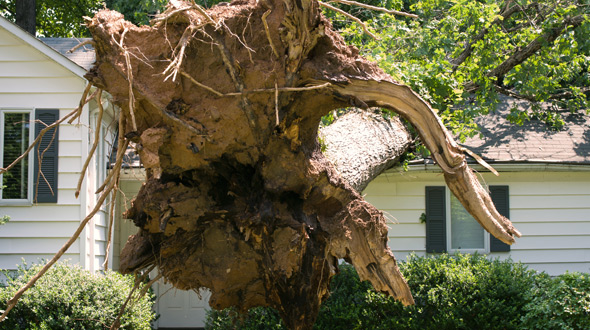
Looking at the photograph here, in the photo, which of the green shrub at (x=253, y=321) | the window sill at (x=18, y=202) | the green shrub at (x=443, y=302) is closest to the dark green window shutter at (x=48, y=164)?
the window sill at (x=18, y=202)

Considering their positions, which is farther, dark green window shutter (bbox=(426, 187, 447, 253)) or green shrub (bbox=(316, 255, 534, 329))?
dark green window shutter (bbox=(426, 187, 447, 253))

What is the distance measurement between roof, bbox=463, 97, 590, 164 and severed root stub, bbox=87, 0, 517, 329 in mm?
6561

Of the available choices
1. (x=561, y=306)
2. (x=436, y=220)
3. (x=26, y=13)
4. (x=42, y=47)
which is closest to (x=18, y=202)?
(x=42, y=47)

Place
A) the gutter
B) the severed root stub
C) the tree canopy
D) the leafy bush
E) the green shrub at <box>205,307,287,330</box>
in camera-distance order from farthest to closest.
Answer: the gutter
the tree canopy
the green shrub at <box>205,307,287,330</box>
the leafy bush
the severed root stub

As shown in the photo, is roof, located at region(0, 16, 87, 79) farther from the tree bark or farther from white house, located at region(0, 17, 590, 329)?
the tree bark

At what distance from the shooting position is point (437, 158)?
134 inches

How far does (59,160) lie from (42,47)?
1.65m

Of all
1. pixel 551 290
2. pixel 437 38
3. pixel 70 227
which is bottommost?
pixel 551 290

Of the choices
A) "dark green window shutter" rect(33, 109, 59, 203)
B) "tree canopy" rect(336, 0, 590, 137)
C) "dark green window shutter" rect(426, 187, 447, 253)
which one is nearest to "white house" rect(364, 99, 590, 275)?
"dark green window shutter" rect(426, 187, 447, 253)

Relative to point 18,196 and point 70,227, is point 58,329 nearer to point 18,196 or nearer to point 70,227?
point 70,227

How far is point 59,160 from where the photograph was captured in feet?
26.9

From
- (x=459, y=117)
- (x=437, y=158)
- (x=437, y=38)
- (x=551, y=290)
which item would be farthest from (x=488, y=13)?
(x=437, y=158)

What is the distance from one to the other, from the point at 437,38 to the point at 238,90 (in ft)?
18.8

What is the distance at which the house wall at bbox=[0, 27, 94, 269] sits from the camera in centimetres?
802
